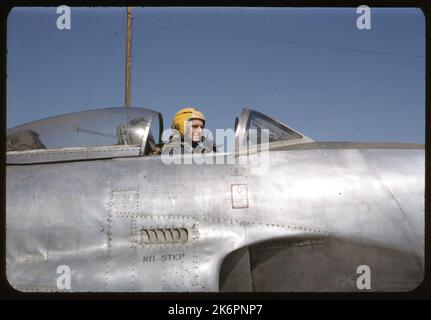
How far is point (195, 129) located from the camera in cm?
463

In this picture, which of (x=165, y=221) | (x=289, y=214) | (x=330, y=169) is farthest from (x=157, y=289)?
(x=330, y=169)

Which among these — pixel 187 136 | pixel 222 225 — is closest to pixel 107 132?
pixel 187 136

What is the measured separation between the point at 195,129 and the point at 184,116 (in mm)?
196

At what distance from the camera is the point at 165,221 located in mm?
3631

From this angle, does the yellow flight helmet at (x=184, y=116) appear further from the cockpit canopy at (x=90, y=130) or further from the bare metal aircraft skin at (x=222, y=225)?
the bare metal aircraft skin at (x=222, y=225)

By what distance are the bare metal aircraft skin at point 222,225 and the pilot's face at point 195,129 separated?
62cm

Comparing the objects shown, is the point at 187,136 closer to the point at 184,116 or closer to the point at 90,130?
the point at 184,116

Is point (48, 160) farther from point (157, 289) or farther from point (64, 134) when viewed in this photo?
point (157, 289)

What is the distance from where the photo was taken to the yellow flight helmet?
15.4 feet

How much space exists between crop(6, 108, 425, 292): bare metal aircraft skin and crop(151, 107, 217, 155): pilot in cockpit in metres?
0.29

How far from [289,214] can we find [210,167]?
76 cm

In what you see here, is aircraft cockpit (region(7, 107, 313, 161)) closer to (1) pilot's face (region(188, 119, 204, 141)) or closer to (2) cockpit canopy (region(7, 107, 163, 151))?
(2) cockpit canopy (region(7, 107, 163, 151))

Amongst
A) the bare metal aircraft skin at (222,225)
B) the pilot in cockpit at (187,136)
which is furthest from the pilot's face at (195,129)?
the bare metal aircraft skin at (222,225)

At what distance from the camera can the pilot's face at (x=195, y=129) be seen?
4579 millimetres
